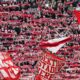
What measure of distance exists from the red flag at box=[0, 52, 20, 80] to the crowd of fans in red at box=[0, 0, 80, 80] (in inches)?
2.7

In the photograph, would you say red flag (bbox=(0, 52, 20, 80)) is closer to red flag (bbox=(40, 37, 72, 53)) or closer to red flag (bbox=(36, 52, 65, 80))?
red flag (bbox=(36, 52, 65, 80))

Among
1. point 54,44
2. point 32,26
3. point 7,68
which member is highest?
point 32,26

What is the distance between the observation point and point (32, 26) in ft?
20.0

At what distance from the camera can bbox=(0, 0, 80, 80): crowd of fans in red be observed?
6.02 metres

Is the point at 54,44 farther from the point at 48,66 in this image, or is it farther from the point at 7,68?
the point at 7,68

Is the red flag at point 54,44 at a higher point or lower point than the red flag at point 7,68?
higher

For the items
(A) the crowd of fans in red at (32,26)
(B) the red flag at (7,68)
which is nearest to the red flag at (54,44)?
(A) the crowd of fans in red at (32,26)

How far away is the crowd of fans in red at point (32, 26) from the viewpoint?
602cm

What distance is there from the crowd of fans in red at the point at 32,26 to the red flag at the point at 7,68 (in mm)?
70

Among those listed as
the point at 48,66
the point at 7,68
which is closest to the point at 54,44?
the point at 48,66

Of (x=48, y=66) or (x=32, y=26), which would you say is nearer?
(x=48, y=66)

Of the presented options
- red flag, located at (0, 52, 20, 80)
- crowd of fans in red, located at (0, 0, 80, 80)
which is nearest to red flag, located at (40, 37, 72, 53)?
crowd of fans in red, located at (0, 0, 80, 80)

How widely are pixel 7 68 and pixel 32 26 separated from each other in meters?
0.69

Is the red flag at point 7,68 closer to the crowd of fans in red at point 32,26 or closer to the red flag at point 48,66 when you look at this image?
the crowd of fans in red at point 32,26
